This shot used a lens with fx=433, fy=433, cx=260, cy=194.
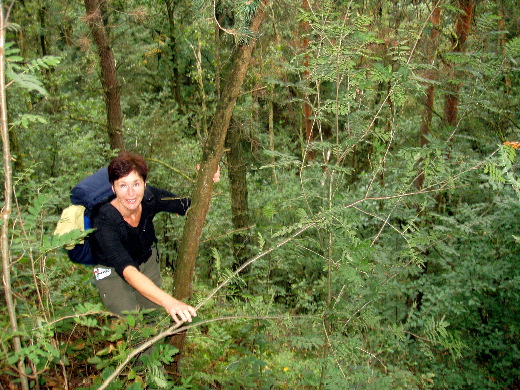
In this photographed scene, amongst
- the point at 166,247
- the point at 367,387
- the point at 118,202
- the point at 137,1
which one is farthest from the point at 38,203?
the point at 137,1

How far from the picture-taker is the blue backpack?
9.74ft

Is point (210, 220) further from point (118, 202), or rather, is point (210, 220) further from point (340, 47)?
point (340, 47)

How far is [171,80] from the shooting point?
16609mm

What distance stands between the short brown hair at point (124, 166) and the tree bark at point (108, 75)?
3.87 meters

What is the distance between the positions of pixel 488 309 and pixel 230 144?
4.37 m

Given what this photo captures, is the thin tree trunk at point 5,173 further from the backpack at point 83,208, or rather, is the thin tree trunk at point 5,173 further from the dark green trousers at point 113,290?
the dark green trousers at point 113,290

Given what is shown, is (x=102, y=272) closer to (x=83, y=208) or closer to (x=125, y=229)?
(x=125, y=229)

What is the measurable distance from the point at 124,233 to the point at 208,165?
30.2 inches

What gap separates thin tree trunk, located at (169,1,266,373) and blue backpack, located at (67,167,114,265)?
0.62 metres

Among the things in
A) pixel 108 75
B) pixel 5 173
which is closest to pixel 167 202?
pixel 5 173

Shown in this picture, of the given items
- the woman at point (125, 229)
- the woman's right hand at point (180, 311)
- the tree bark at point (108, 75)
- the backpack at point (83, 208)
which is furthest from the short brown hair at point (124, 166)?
the tree bark at point (108, 75)

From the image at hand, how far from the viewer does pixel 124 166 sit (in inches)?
118

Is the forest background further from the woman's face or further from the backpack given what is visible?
the woman's face

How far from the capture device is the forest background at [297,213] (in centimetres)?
238
